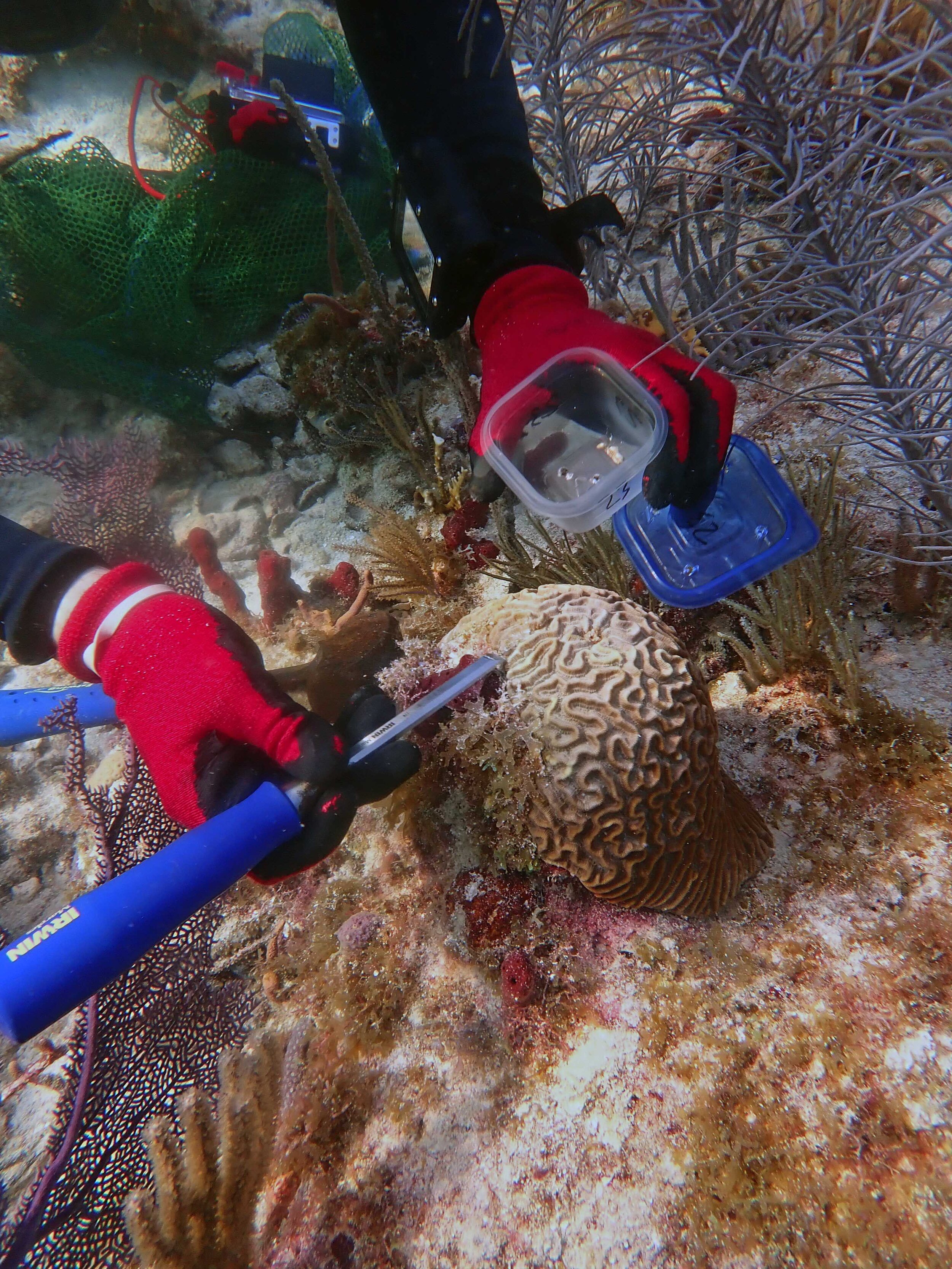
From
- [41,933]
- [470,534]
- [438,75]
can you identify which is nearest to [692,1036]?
[41,933]

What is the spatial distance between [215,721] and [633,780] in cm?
151

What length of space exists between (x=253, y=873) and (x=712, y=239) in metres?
4.60

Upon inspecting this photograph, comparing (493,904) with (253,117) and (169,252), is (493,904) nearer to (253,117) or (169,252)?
(169,252)

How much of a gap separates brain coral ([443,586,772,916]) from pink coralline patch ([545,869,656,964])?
13 cm

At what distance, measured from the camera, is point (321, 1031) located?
2.22m

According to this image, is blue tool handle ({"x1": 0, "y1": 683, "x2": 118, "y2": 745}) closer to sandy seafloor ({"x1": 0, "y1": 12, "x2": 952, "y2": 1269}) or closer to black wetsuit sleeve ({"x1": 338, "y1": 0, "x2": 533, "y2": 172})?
sandy seafloor ({"x1": 0, "y1": 12, "x2": 952, "y2": 1269})

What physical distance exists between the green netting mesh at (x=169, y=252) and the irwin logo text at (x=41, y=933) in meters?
4.60

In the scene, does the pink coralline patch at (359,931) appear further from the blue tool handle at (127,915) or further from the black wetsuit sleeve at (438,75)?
the black wetsuit sleeve at (438,75)

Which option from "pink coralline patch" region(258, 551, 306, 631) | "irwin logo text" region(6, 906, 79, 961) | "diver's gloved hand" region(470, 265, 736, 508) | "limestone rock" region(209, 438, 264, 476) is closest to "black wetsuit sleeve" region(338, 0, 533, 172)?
"diver's gloved hand" region(470, 265, 736, 508)

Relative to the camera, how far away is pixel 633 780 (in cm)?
198

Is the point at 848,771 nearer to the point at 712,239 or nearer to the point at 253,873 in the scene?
the point at 253,873

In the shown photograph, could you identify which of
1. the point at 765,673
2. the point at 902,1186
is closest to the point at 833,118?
the point at 765,673

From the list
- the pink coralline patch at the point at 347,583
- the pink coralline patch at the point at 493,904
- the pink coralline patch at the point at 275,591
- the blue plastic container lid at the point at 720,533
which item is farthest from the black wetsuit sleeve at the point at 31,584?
the blue plastic container lid at the point at 720,533

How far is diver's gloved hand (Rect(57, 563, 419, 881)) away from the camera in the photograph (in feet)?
6.05
